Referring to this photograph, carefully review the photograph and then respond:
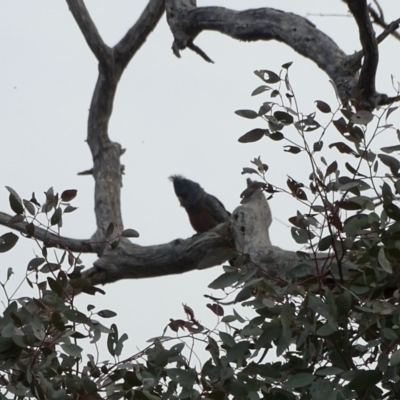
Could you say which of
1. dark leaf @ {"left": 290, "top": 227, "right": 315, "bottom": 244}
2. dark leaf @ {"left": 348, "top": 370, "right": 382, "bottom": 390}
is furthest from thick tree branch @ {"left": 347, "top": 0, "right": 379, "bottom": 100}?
dark leaf @ {"left": 348, "top": 370, "right": 382, "bottom": 390}

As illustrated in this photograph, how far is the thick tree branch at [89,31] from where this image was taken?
5582 millimetres

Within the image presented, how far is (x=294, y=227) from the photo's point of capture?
7.64ft

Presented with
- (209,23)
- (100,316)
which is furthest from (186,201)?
(100,316)

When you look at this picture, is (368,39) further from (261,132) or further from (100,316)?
(100,316)

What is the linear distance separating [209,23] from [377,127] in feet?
8.77

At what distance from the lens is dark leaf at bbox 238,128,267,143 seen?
7.80 ft

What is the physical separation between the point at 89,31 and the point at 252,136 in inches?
136

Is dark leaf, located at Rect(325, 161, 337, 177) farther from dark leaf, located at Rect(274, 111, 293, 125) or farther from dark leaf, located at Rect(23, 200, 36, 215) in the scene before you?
dark leaf, located at Rect(23, 200, 36, 215)

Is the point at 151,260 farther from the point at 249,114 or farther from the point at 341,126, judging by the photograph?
the point at 341,126

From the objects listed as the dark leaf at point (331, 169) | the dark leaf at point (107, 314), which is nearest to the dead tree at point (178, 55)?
the dark leaf at point (107, 314)

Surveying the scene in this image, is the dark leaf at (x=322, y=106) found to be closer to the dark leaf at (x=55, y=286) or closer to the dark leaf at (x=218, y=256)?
the dark leaf at (x=218, y=256)

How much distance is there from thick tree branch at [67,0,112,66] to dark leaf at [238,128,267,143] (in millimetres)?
3326

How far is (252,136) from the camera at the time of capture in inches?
94.0

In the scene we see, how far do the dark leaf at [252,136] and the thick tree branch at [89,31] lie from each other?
3.33m
